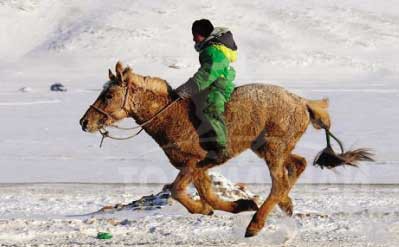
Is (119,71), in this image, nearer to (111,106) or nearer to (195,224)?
(111,106)

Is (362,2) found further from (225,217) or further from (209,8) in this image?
(225,217)

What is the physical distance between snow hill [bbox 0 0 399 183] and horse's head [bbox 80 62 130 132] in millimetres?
6493

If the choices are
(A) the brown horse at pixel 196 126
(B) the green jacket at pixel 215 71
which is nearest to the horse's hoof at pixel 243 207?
(A) the brown horse at pixel 196 126

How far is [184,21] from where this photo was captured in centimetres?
5741

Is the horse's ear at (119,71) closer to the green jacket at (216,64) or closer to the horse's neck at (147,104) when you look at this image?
the horse's neck at (147,104)

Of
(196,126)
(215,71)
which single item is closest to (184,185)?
(196,126)

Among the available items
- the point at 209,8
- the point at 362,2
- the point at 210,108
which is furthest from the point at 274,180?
the point at 362,2

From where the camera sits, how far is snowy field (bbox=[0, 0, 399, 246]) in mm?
8742

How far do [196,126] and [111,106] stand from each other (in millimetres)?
786

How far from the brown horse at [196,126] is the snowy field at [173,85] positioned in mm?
431

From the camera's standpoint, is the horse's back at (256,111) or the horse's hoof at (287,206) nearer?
the horse's back at (256,111)

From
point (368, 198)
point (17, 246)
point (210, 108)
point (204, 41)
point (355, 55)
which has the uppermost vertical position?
point (204, 41)

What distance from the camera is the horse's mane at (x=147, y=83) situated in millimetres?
7926

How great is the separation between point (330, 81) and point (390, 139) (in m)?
20.8
